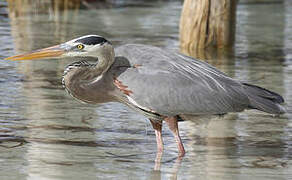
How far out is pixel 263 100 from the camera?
6863 millimetres

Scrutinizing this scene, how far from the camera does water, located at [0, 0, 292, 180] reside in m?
6.30

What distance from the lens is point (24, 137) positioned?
7215 mm

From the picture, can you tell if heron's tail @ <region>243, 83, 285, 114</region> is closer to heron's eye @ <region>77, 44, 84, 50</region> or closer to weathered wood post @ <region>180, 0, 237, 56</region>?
heron's eye @ <region>77, 44, 84, 50</region>

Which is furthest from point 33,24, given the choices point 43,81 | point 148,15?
point 43,81

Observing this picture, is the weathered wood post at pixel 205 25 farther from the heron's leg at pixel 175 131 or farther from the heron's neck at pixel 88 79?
the heron's neck at pixel 88 79

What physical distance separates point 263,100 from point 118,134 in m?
1.49

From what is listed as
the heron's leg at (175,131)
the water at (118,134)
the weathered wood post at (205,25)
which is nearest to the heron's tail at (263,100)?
the water at (118,134)

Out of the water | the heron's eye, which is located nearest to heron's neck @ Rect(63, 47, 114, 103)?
the heron's eye

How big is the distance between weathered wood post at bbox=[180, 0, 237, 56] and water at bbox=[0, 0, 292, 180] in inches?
16.3

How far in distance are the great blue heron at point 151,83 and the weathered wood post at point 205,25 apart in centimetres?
545

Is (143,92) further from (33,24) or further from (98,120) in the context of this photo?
(33,24)

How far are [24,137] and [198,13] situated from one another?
5.77m

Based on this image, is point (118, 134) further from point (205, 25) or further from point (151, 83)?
point (205, 25)

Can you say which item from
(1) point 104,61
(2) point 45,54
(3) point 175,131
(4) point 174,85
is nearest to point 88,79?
(1) point 104,61
